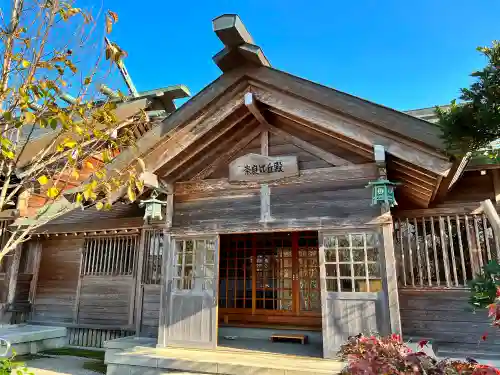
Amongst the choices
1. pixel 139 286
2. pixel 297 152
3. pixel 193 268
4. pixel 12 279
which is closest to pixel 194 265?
pixel 193 268

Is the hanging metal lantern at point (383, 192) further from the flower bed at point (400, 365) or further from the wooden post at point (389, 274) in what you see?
the flower bed at point (400, 365)

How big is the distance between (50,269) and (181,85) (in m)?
→ 6.67

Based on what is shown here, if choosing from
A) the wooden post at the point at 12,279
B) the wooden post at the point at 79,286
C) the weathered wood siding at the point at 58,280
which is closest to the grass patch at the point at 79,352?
the wooden post at the point at 79,286

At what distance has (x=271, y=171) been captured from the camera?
6281 millimetres

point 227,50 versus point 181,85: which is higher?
point 181,85

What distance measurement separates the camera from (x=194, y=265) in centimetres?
659

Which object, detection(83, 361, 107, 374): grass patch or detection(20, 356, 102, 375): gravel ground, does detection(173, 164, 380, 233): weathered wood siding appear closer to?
detection(83, 361, 107, 374): grass patch

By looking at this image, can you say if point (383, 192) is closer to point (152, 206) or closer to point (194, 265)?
point (194, 265)

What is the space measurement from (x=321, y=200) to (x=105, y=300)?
19.8ft

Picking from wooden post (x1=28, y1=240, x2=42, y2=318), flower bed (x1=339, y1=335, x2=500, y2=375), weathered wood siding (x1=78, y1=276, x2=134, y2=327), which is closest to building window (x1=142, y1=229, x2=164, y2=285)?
weathered wood siding (x1=78, y1=276, x2=134, y2=327)

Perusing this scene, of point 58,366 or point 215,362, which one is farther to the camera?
point 58,366

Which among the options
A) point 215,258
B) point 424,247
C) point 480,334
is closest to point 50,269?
point 215,258

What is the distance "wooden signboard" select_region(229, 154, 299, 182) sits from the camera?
618 centimetres

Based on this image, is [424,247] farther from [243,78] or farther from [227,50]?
[227,50]
